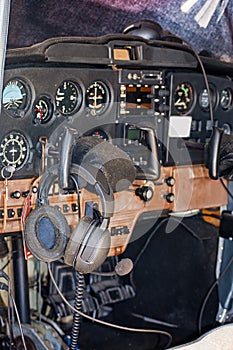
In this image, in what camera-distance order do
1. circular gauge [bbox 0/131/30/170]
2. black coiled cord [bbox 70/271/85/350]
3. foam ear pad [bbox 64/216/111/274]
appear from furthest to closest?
circular gauge [bbox 0/131/30/170], black coiled cord [bbox 70/271/85/350], foam ear pad [bbox 64/216/111/274]

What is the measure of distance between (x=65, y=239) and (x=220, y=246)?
1086 mm

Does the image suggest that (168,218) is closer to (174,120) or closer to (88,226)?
(174,120)

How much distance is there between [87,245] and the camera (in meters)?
1.42

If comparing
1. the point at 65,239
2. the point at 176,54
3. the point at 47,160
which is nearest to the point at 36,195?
the point at 47,160

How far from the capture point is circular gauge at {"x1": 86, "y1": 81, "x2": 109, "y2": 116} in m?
1.93

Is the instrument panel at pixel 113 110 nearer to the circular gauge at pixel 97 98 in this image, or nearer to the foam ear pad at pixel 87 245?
the circular gauge at pixel 97 98

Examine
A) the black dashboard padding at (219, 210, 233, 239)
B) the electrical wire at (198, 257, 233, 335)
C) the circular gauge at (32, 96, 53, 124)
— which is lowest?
the electrical wire at (198, 257, 233, 335)

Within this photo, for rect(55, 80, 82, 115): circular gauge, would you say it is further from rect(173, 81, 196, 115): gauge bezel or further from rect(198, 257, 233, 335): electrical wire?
rect(198, 257, 233, 335): electrical wire

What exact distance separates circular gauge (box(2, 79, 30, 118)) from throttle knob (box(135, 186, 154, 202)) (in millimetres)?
492

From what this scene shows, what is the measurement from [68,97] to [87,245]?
2.05ft

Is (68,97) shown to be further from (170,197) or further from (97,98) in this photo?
(170,197)

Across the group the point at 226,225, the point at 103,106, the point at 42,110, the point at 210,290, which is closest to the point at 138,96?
the point at 103,106

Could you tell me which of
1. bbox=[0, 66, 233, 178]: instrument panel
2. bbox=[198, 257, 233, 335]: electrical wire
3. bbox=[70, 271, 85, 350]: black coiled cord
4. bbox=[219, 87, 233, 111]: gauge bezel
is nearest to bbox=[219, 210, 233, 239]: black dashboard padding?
bbox=[198, 257, 233, 335]: electrical wire

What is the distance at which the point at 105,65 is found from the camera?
6.28 ft
